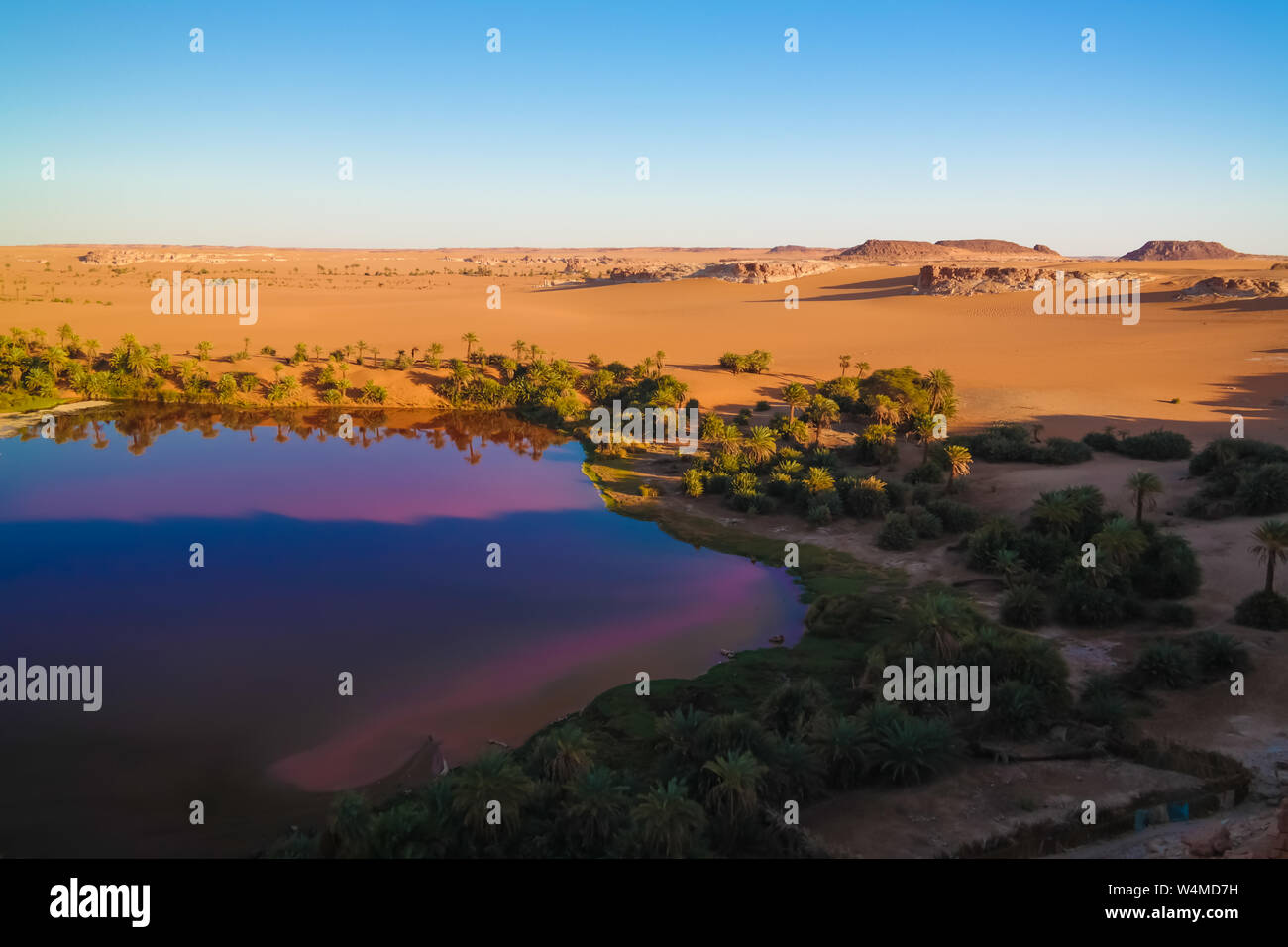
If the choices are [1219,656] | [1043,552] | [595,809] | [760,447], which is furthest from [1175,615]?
[760,447]

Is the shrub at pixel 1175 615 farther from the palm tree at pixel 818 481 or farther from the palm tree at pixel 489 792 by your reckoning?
the palm tree at pixel 489 792

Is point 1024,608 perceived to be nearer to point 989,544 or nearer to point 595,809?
point 989,544

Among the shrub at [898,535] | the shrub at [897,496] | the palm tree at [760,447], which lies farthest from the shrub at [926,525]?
the palm tree at [760,447]

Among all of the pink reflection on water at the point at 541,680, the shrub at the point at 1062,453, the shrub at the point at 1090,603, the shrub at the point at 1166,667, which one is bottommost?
the pink reflection on water at the point at 541,680

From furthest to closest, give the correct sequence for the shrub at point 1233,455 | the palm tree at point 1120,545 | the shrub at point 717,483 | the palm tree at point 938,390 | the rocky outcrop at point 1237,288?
the rocky outcrop at point 1237,288 → the palm tree at point 938,390 → the shrub at point 717,483 → the shrub at point 1233,455 → the palm tree at point 1120,545

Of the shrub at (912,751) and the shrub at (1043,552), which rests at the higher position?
the shrub at (1043,552)

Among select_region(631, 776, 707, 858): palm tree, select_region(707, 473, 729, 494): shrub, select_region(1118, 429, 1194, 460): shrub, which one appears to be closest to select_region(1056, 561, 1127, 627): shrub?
select_region(631, 776, 707, 858): palm tree

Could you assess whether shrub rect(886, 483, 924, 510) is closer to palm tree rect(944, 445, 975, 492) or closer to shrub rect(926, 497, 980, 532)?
shrub rect(926, 497, 980, 532)
